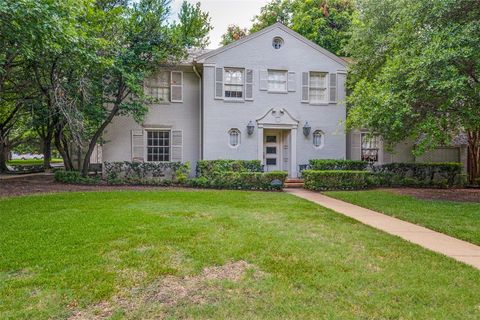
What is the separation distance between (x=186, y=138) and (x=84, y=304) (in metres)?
12.3

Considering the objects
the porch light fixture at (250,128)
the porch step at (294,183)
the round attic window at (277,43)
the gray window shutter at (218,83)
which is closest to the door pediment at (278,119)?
the porch light fixture at (250,128)

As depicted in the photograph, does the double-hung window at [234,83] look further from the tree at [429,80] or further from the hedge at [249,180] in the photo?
the tree at [429,80]

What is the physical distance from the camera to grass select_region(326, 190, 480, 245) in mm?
6379

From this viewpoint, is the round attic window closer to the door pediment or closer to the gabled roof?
the gabled roof

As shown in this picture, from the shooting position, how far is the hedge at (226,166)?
43.6 ft

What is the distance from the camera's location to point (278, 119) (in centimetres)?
1480

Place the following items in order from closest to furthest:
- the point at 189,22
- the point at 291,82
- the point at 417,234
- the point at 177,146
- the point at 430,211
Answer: the point at 417,234 < the point at 430,211 < the point at 189,22 < the point at 291,82 < the point at 177,146

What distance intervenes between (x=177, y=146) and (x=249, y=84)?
439 cm

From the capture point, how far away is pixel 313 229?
6227 mm

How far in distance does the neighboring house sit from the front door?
Result: 0.05 meters

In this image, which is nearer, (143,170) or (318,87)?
(143,170)

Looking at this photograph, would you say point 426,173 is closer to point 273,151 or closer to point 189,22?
point 273,151

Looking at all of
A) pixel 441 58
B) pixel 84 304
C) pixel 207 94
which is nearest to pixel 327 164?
pixel 207 94

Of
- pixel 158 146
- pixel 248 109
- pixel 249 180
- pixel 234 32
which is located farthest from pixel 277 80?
pixel 234 32
